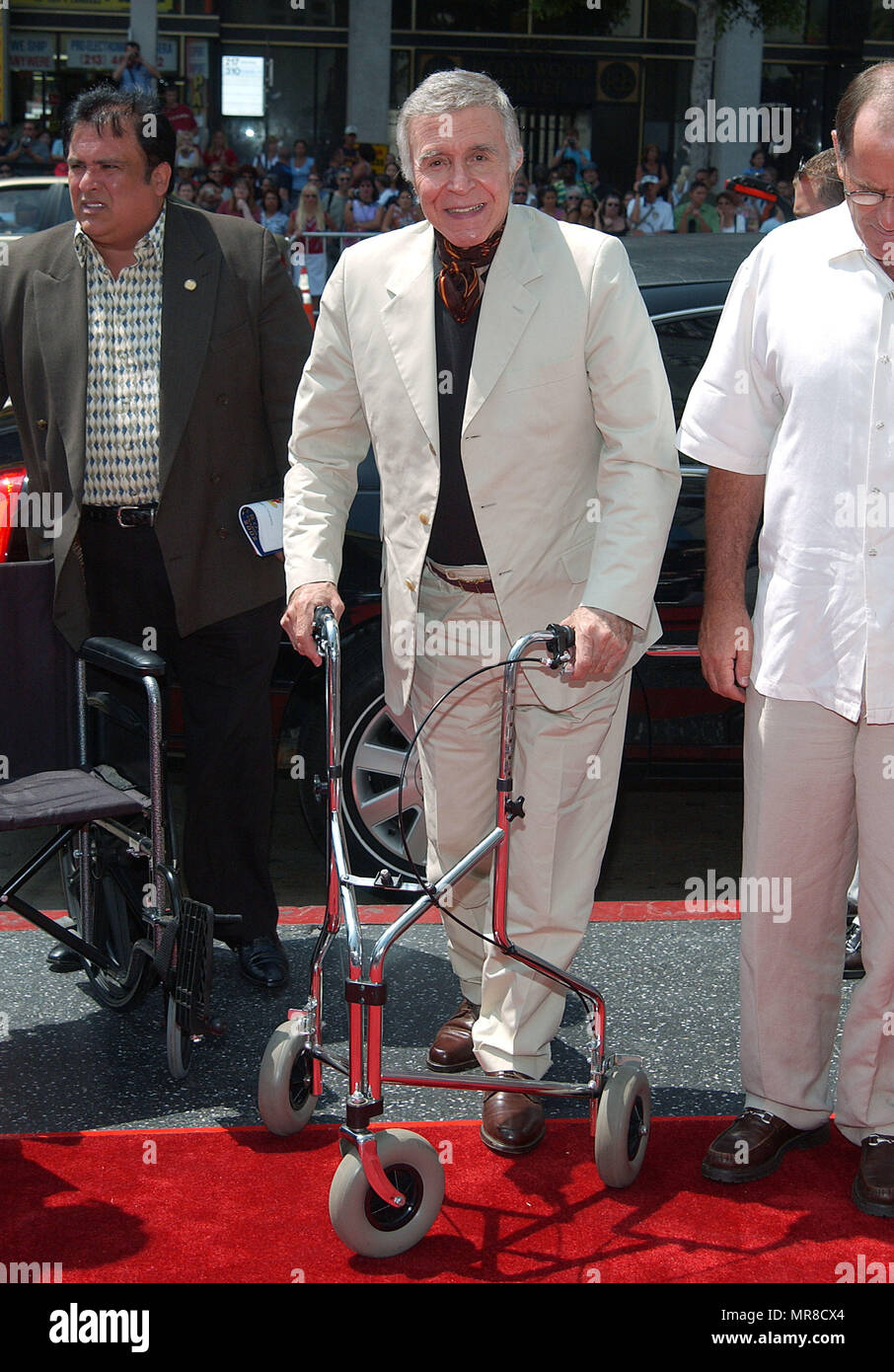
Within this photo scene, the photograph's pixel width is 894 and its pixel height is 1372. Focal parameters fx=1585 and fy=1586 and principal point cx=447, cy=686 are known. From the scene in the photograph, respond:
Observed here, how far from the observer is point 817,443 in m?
2.88

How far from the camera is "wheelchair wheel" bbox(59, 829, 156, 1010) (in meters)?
3.88

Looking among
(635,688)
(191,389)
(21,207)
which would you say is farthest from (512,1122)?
(21,207)

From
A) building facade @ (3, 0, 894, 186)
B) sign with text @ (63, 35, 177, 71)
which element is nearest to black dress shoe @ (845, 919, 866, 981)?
building facade @ (3, 0, 894, 186)

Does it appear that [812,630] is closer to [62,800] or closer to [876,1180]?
[876,1180]

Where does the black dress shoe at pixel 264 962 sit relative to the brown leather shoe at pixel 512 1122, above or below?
below

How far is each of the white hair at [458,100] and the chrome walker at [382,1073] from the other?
0.97 meters

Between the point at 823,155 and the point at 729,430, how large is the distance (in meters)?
2.60

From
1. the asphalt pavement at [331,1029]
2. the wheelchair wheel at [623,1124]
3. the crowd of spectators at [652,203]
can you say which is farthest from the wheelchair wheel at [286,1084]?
the crowd of spectators at [652,203]

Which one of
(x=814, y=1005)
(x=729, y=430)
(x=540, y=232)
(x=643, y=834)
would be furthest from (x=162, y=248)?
(x=643, y=834)

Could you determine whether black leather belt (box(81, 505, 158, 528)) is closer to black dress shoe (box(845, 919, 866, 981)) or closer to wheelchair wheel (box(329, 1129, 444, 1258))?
wheelchair wheel (box(329, 1129, 444, 1258))

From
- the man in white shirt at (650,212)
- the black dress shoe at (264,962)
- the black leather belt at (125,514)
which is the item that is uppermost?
the man in white shirt at (650,212)

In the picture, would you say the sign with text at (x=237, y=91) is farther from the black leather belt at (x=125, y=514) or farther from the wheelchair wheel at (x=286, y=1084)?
the wheelchair wheel at (x=286, y=1084)

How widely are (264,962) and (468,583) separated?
4.33ft

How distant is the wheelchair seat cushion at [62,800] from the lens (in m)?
3.44
